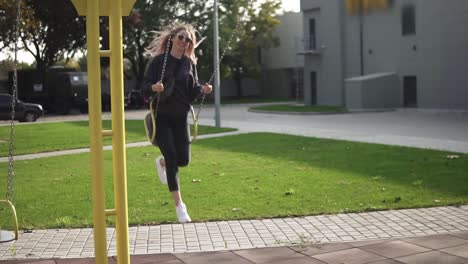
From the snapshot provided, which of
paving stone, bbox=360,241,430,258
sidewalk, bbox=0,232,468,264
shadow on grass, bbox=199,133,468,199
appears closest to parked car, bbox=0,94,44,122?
shadow on grass, bbox=199,133,468,199

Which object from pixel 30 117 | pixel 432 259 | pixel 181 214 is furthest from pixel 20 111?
pixel 432 259

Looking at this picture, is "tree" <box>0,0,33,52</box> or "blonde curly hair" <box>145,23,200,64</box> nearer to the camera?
"blonde curly hair" <box>145,23,200,64</box>

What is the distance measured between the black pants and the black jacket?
0.12m

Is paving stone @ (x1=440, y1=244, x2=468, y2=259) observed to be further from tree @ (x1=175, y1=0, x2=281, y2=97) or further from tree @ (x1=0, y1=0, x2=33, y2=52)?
tree @ (x1=175, y1=0, x2=281, y2=97)

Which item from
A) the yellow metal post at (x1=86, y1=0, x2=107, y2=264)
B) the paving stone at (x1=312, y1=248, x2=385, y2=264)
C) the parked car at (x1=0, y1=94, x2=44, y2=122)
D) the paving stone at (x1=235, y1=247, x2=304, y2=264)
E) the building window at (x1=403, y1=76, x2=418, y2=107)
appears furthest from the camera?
the building window at (x1=403, y1=76, x2=418, y2=107)

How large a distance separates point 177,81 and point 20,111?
93.6ft

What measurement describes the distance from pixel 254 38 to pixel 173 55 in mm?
51958

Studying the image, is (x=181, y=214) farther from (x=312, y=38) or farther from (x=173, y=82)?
(x=312, y=38)

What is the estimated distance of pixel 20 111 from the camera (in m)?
33.1

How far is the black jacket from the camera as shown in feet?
21.2

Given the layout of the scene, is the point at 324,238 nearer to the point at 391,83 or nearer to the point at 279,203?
the point at 279,203

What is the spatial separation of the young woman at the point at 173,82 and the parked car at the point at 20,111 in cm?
2689

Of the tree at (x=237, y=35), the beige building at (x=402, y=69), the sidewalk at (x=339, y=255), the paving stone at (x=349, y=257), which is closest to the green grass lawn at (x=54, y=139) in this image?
the beige building at (x=402, y=69)

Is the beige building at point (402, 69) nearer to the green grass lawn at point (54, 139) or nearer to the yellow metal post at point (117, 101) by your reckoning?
the green grass lawn at point (54, 139)
